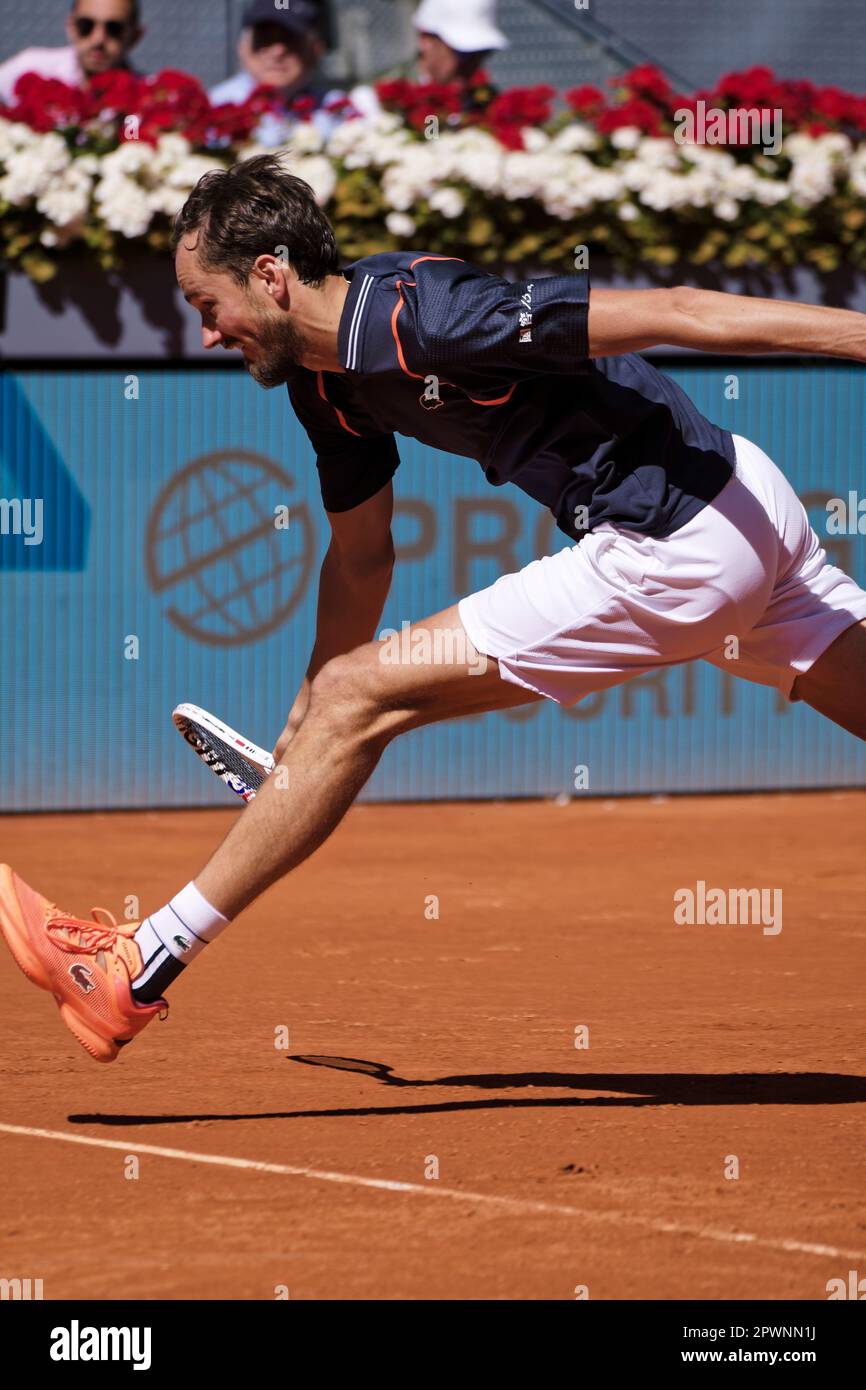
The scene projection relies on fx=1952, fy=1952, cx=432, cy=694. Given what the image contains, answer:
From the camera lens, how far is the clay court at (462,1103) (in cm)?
341

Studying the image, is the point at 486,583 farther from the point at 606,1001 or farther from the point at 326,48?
the point at 606,1001

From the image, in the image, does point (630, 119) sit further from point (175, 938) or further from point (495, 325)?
point (175, 938)

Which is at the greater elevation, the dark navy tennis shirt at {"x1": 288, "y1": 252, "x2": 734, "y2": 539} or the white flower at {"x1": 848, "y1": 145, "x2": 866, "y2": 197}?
the white flower at {"x1": 848, "y1": 145, "x2": 866, "y2": 197}

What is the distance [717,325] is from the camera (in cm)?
379

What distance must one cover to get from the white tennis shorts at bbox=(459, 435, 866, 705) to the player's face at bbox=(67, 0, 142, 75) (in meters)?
7.12

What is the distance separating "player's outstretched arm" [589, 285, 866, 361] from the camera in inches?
147

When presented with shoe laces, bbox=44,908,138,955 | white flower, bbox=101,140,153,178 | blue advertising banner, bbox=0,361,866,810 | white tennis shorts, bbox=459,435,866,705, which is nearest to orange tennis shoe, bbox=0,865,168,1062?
Answer: shoe laces, bbox=44,908,138,955

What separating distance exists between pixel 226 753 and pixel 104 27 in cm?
641

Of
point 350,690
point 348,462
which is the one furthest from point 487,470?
point 350,690

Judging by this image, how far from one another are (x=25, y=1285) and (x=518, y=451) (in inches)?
78.3

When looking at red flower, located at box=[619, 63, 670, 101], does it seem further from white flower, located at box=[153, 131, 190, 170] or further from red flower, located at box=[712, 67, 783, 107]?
white flower, located at box=[153, 131, 190, 170]

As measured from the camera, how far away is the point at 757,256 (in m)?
10.4

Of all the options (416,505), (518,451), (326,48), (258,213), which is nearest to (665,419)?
(518,451)

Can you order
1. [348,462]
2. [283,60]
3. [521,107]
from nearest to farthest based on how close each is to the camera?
[348,462] → [521,107] → [283,60]
